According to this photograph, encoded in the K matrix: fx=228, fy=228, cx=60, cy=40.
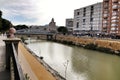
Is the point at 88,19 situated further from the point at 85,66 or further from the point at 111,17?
the point at 85,66

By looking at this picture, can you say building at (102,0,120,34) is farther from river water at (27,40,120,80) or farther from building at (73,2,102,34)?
river water at (27,40,120,80)

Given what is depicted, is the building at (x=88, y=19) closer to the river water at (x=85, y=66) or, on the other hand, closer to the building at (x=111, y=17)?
the building at (x=111, y=17)

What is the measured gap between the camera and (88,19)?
103812 mm

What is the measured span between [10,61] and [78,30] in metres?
106

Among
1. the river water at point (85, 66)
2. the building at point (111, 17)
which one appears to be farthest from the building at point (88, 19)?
the river water at point (85, 66)

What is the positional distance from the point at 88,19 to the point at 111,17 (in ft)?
98.6

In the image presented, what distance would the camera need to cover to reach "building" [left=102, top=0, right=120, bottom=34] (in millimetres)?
71188

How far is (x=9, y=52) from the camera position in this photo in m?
8.30

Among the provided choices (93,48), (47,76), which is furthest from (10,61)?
(93,48)

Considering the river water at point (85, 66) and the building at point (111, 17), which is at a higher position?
the building at point (111, 17)

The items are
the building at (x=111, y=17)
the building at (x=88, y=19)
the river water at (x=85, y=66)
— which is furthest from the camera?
the building at (x=88, y=19)

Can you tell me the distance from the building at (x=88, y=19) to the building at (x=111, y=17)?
12.1 meters

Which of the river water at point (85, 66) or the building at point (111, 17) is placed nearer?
the river water at point (85, 66)

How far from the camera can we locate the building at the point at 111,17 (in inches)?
2803
